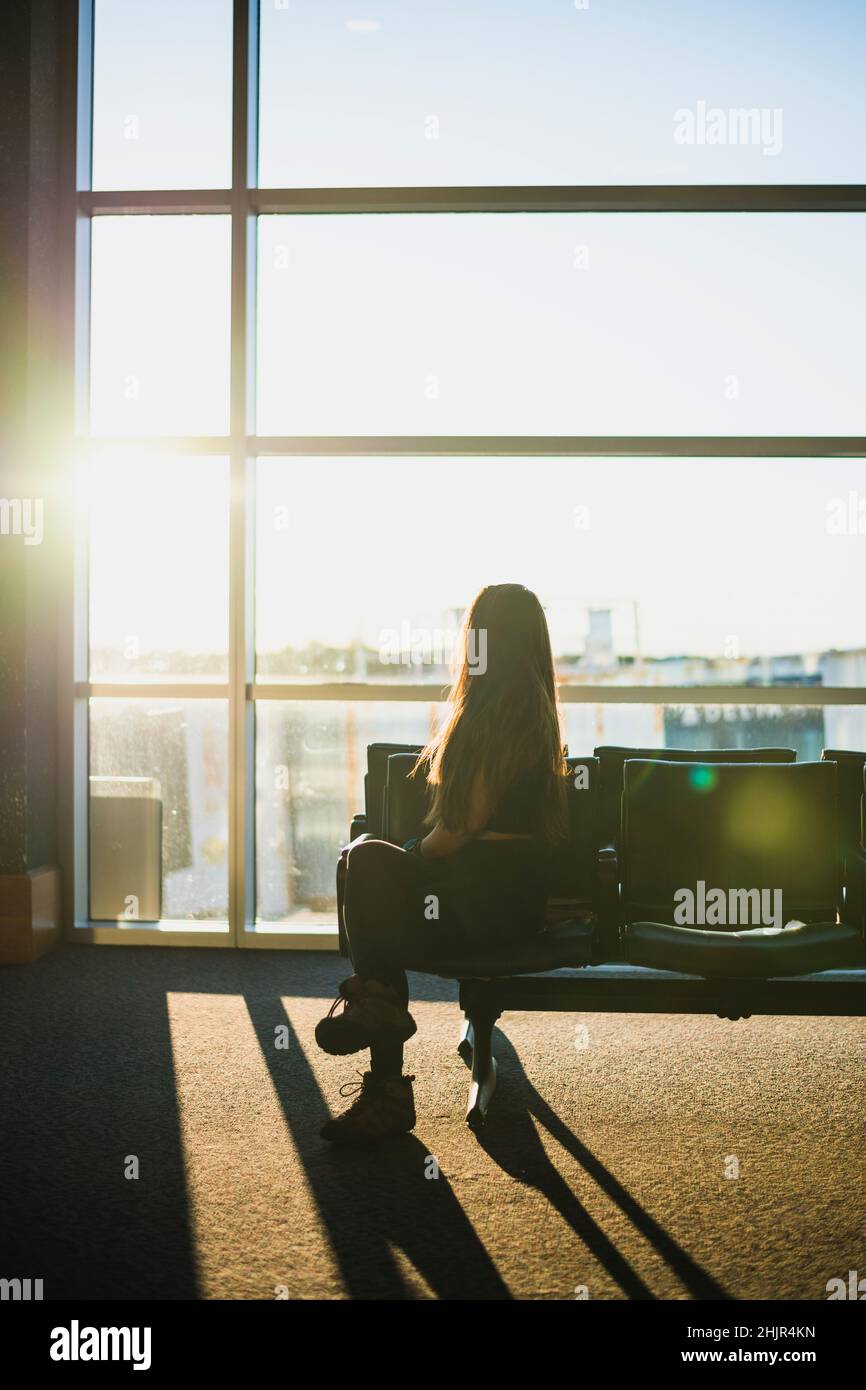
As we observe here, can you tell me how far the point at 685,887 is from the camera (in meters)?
2.74

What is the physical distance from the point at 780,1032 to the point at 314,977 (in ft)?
5.61

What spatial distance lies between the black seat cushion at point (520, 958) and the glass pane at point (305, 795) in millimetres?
2044

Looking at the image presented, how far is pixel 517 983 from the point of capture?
2.46m

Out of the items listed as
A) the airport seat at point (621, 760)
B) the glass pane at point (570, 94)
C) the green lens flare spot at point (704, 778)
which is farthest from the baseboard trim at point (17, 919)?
the glass pane at point (570, 94)

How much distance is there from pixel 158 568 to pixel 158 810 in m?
1.08

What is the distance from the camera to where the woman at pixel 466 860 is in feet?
7.87

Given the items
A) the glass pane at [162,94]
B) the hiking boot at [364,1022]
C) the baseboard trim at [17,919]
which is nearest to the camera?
the hiking boot at [364,1022]

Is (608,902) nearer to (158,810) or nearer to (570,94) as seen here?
(158,810)

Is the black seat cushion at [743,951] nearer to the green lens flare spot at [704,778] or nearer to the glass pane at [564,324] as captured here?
the green lens flare spot at [704,778]

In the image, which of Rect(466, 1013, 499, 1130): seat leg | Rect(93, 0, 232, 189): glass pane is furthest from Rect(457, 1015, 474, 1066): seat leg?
Rect(93, 0, 232, 189): glass pane

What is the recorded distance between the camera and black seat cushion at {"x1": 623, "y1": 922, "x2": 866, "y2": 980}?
2.36 m

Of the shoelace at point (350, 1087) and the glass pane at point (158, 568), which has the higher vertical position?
the glass pane at point (158, 568)
